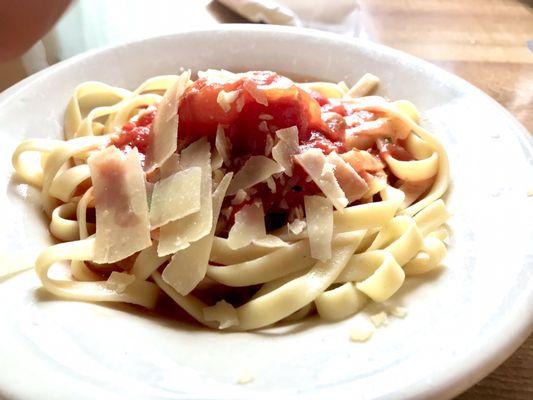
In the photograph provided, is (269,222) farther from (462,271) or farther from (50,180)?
(50,180)

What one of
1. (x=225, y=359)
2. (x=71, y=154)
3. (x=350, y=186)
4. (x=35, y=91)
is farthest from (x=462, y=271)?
(x=35, y=91)

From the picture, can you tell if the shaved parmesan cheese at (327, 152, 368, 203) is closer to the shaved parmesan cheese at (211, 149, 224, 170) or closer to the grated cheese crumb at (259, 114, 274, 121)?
the grated cheese crumb at (259, 114, 274, 121)

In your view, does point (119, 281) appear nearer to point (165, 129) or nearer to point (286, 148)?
point (165, 129)

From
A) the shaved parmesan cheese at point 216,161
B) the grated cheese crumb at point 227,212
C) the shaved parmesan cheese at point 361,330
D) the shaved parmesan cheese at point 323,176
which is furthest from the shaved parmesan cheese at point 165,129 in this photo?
the shaved parmesan cheese at point 361,330

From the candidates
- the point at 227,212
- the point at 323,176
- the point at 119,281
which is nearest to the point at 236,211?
the point at 227,212

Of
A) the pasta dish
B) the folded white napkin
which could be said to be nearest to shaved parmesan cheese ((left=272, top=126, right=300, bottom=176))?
the pasta dish

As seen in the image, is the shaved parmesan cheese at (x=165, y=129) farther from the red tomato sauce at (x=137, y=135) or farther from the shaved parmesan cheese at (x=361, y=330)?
the shaved parmesan cheese at (x=361, y=330)
